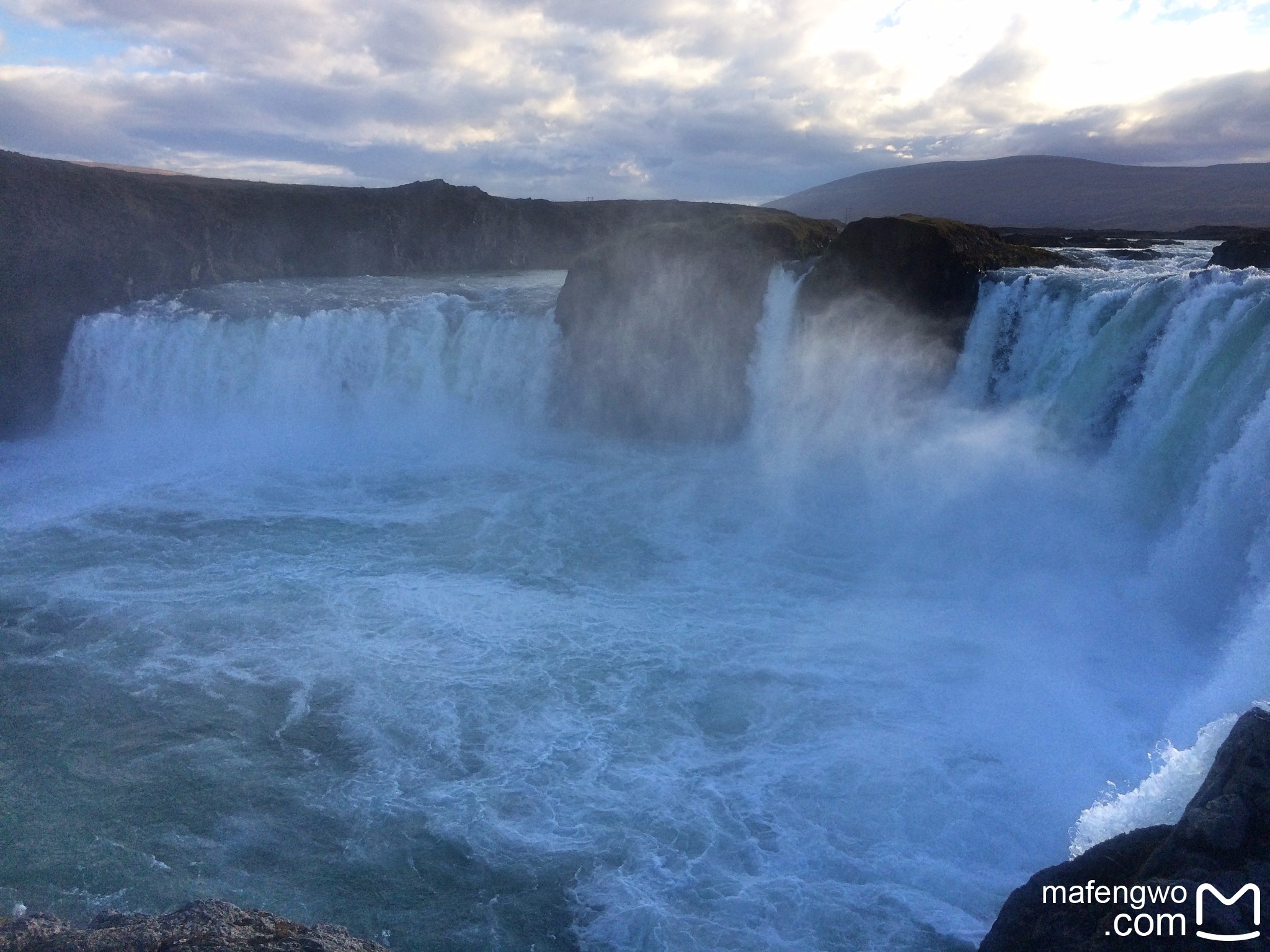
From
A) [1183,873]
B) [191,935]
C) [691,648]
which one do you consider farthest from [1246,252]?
[191,935]

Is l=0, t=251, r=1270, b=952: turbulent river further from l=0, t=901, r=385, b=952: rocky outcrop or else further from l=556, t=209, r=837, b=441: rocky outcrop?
l=0, t=901, r=385, b=952: rocky outcrop

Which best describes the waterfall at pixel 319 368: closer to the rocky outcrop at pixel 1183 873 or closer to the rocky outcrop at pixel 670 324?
the rocky outcrop at pixel 670 324

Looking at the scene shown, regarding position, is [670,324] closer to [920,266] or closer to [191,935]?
[920,266]

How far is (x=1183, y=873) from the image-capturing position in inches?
156

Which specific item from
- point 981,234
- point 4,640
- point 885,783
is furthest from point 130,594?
point 981,234

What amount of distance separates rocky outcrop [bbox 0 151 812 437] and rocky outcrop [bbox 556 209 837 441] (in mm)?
9969

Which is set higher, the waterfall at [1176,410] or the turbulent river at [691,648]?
the waterfall at [1176,410]

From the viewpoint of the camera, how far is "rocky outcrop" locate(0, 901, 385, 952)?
407 cm

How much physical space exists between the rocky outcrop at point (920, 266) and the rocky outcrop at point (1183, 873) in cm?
1221

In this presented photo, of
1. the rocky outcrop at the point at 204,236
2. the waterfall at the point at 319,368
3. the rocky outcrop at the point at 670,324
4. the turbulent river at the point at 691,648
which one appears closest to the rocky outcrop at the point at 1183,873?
the turbulent river at the point at 691,648

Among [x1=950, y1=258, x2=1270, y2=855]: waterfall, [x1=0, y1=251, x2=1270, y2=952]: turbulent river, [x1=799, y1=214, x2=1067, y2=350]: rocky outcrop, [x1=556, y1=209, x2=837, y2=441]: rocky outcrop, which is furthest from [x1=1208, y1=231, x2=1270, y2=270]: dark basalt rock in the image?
[x1=556, y1=209, x2=837, y2=441]: rocky outcrop

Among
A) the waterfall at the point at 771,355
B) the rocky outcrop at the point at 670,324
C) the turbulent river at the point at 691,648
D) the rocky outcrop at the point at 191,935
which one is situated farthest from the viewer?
the rocky outcrop at the point at 670,324

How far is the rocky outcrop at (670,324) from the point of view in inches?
746

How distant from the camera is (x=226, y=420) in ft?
66.4
